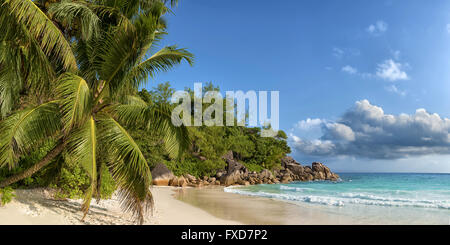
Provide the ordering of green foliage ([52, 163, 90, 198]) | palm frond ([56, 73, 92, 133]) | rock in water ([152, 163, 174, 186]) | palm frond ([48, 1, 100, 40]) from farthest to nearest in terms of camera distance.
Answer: rock in water ([152, 163, 174, 186]), green foliage ([52, 163, 90, 198]), palm frond ([48, 1, 100, 40]), palm frond ([56, 73, 92, 133])

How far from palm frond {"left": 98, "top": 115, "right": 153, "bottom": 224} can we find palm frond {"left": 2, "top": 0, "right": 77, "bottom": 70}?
6.16ft

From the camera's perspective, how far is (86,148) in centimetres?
611

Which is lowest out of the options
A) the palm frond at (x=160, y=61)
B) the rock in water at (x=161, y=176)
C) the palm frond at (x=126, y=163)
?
→ the rock in water at (x=161, y=176)

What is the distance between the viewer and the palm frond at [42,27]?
624cm

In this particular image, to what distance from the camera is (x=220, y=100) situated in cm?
3853

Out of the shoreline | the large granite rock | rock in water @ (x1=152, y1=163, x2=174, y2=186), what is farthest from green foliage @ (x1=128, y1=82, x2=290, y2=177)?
the shoreline

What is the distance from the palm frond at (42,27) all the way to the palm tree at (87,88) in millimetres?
18

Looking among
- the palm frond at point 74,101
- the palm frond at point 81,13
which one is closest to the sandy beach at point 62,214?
the palm frond at point 74,101

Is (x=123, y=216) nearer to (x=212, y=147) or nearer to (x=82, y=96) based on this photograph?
(x=82, y=96)

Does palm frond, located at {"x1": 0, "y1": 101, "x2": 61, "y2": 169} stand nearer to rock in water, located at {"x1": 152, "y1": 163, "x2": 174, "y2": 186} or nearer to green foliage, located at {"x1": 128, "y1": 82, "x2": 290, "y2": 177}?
green foliage, located at {"x1": 128, "y1": 82, "x2": 290, "y2": 177}

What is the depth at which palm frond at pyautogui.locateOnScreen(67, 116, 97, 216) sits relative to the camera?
6.00m

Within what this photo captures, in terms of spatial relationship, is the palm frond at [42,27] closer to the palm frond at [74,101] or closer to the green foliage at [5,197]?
the palm frond at [74,101]

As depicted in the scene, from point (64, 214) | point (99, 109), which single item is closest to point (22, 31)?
point (99, 109)

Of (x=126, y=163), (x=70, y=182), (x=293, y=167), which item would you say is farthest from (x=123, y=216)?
(x=293, y=167)
